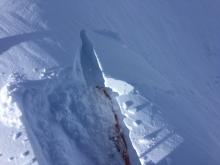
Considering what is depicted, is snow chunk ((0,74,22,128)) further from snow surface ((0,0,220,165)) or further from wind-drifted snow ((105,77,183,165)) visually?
wind-drifted snow ((105,77,183,165))

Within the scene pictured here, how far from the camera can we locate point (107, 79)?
2.98 metres

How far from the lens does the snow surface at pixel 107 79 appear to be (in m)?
2.66

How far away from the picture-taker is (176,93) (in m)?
3.32

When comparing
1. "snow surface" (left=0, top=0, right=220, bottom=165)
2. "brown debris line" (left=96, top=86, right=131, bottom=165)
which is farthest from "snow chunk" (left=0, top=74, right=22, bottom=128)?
"brown debris line" (left=96, top=86, right=131, bottom=165)

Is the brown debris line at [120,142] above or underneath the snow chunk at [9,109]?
above

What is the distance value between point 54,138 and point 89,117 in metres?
0.33

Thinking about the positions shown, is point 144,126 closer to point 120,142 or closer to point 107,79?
point 120,142

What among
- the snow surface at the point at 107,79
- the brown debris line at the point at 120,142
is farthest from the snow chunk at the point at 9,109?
the brown debris line at the point at 120,142

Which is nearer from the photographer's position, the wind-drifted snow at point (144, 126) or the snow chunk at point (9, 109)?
the snow chunk at point (9, 109)

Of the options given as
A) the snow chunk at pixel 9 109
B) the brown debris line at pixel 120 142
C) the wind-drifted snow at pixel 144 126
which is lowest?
the snow chunk at pixel 9 109

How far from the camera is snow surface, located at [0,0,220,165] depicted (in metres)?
2.66

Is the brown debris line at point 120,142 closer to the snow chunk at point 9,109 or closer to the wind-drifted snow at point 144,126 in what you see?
the wind-drifted snow at point 144,126

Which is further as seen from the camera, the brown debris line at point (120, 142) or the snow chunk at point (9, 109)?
the brown debris line at point (120, 142)

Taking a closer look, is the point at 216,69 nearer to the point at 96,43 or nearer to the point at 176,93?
the point at 176,93
